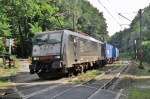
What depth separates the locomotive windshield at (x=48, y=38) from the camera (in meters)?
30.9

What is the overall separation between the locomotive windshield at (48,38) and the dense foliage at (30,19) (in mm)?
3514

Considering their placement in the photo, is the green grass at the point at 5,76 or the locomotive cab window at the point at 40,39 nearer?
the green grass at the point at 5,76

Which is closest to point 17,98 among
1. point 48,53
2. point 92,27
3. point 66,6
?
point 48,53

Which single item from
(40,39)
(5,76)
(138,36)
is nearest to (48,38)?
(40,39)

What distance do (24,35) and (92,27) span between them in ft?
166

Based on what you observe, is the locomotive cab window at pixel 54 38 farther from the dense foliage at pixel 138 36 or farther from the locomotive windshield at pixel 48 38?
the dense foliage at pixel 138 36

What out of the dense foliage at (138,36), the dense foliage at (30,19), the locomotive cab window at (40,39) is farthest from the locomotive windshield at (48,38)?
the dense foliage at (138,36)

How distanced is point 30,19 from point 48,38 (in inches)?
1878

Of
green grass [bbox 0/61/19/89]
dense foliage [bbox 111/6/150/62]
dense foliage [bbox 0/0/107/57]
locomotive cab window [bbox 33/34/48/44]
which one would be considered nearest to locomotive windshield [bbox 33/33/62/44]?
locomotive cab window [bbox 33/34/48/44]

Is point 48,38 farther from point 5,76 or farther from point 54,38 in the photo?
point 5,76

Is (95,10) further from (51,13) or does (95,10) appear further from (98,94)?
(98,94)

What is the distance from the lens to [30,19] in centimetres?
7838

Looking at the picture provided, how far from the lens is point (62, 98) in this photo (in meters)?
19.4

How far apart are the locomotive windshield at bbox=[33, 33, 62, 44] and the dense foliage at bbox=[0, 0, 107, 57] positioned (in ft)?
11.5
